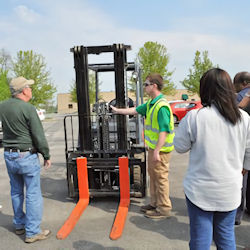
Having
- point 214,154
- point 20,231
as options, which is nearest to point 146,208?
point 20,231

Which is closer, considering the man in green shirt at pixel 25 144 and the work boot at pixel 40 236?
the man in green shirt at pixel 25 144

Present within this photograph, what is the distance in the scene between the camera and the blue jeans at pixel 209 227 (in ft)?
6.30

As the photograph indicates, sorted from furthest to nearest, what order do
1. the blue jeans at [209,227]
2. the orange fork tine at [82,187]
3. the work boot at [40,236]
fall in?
the orange fork tine at [82,187], the work boot at [40,236], the blue jeans at [209,227]

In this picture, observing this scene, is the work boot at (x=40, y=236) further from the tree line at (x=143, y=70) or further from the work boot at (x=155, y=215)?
the tree line at (x=143, y=70)

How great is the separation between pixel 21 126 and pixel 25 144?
0.71 ft

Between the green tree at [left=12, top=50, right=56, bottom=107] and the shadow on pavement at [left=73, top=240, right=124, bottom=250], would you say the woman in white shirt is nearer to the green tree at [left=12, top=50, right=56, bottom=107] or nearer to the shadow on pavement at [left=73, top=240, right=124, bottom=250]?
the shadow on pavement at [left=73, top=240, right=124, bottom=250]

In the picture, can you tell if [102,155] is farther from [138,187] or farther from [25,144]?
[25,144]

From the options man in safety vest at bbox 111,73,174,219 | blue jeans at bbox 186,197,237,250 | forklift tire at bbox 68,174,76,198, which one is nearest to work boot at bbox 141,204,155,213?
man in safety vest at bbox 111,73,174,219

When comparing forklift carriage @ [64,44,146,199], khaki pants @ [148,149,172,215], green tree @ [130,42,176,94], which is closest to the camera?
khaki pants @ [148,149,172,215]

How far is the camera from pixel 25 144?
307cm

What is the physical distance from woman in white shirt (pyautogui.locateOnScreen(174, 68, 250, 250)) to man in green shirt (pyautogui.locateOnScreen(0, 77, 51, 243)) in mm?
1814

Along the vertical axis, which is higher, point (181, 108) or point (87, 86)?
point (87, 86)

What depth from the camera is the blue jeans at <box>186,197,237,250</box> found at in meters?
1.92

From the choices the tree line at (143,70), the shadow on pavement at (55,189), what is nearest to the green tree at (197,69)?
the tree line at (143,70)
